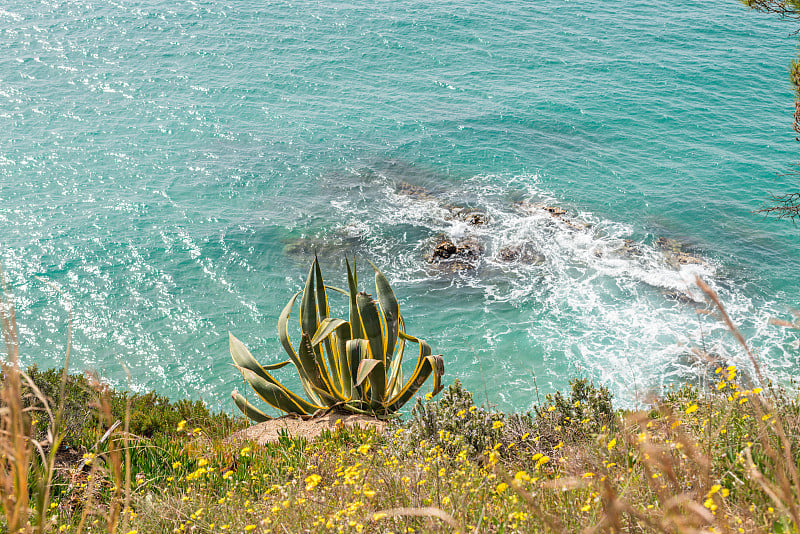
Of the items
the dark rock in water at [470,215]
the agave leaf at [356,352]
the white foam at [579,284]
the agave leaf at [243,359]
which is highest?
the agave leaf at [356,352]

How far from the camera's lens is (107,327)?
1241 centimetres

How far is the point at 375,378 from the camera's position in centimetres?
669

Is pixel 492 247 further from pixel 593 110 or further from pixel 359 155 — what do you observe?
pixel 593 110

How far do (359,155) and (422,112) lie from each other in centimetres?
420

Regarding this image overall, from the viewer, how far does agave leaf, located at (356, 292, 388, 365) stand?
21.4 feet

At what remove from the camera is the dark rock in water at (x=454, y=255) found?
47.6 feet

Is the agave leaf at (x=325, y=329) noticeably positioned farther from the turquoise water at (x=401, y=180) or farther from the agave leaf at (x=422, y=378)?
the turquoise water at (x=401, y=180)

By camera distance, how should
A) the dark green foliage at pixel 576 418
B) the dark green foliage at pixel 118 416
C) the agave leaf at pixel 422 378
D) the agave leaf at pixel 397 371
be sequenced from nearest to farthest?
the dark green foliage at pixel 576 418 < the dark green foliage at pixel 118 416 < the agave leaf at pixel 422 378 < the agave leaf at pixel 397 371

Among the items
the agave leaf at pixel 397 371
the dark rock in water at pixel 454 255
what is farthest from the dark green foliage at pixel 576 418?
the dark rock in water at pixel 454 255

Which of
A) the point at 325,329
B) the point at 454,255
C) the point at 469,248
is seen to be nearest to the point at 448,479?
the point at 325,329

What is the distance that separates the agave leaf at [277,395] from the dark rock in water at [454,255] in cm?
793

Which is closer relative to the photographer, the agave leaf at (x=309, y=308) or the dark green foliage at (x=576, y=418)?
the dark green foliage at (x=576, y=418)

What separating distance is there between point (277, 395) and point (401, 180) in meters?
12.1

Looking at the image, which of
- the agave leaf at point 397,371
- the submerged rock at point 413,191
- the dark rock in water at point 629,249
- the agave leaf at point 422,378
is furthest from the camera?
the submerged rock at point 413,191
